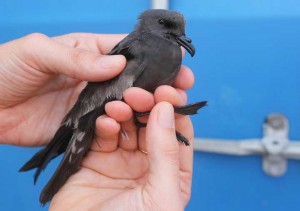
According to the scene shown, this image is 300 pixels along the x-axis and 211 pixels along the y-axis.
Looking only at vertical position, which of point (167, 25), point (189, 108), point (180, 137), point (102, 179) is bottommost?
point (102, 179)

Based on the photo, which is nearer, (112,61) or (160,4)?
(112,61)

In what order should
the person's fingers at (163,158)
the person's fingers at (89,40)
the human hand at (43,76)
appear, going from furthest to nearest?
1. the person's fingers at (89,40)
2. the human hand at (43,76)
3. the person's fingers at (163,158)

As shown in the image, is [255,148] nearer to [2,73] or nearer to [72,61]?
[72,61]

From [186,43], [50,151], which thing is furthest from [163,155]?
[50,151]

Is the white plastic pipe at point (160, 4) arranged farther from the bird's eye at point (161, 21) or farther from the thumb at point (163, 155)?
the thumb at point (163, 155)

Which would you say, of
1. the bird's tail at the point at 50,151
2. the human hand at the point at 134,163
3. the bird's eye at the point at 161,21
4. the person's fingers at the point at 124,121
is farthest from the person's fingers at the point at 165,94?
the bird's tail at the point at 50,151

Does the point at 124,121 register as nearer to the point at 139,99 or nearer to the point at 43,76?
the point at 139,99

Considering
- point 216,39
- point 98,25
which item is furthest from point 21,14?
point 216,39

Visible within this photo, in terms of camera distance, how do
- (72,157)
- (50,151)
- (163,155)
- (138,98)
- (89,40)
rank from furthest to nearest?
(89,40) → (50,151) → (72,157) → (138,98) → (163,155)
